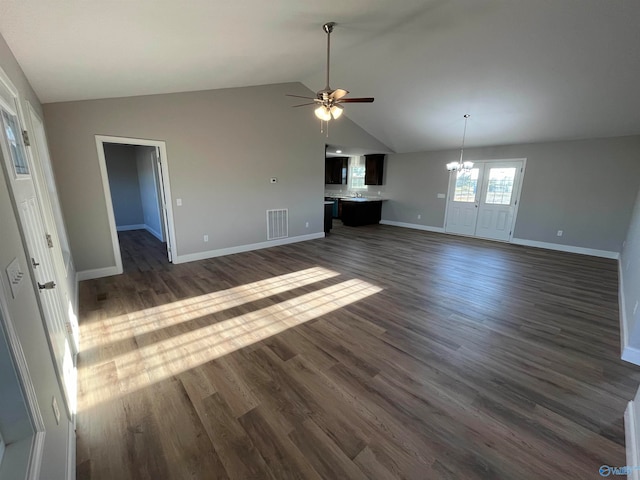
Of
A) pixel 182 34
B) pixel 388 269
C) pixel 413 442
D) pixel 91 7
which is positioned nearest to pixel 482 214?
pixel 388 269

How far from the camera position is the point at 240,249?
218 inches

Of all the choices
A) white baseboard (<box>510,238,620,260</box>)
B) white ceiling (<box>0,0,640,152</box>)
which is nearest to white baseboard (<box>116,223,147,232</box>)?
white ceiling (<box>0,0,640,152</box>)

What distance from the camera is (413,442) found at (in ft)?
5.29

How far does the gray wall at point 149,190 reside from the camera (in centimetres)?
591

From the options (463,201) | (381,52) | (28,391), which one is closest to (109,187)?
(28,391)

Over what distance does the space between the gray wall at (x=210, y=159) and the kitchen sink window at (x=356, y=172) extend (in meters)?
3.07

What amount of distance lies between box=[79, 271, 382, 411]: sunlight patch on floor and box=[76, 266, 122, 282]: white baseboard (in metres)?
1.74

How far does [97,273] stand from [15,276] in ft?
11.9

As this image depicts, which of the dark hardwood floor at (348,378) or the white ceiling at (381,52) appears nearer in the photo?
the dark hardwood floor at (348,378)

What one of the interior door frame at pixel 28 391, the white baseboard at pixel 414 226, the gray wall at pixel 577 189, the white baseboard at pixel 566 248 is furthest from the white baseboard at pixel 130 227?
the white baseboard at pixel 566 248

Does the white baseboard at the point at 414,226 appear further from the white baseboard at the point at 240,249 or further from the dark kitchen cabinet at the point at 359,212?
the white baseboard at the point at 240,249

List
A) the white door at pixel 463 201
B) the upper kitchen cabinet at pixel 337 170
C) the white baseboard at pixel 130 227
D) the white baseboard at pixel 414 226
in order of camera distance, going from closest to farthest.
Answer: the white door at pixel 463 201, the white baseboard at pixel 130 227, the white baseboard at pixel 414 226, the upper kitchen cabinet at pixel 337 170

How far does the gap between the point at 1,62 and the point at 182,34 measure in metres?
→ 1.34

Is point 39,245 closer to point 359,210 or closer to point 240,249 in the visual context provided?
point 240,249
